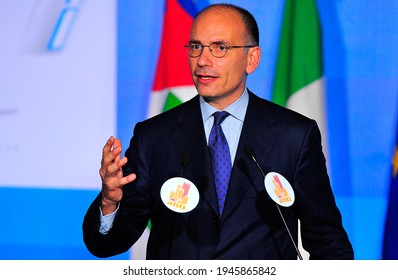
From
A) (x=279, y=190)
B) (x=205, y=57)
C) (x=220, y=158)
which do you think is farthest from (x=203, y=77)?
(x=279, y=190)

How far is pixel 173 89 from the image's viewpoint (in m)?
3.84

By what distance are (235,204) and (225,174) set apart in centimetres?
13

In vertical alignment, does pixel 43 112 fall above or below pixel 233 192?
above

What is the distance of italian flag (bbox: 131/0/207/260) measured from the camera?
3.80 m

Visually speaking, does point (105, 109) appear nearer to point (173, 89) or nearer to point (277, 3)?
point (173, 89)

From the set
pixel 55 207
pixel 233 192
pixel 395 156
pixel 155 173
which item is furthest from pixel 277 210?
pixel 55 207

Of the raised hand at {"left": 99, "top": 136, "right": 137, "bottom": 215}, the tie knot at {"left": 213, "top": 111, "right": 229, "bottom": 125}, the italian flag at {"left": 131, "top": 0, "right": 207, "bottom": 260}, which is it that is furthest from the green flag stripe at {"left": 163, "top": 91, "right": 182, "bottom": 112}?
the raised hand at {"left": 99, "top": 136, "right": 137, "bottom": 215}

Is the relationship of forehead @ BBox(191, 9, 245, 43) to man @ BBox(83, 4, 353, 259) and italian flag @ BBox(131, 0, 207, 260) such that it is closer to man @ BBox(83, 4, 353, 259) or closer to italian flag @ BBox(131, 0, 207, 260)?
man @ BBox(83, 4, 353, 259)

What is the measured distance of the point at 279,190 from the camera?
6.89 ft

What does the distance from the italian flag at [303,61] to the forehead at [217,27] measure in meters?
1.23

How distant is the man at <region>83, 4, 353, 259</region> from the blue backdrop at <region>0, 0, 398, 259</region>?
1.17m

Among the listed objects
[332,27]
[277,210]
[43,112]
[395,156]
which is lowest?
[277,210]

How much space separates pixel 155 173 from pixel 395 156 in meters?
1.66

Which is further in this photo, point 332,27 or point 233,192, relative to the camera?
point 332,27
